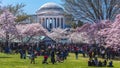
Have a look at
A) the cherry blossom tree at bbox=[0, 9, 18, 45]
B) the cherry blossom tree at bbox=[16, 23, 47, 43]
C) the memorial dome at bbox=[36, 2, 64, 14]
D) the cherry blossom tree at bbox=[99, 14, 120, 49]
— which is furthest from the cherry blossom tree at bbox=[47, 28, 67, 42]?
the cherry blossom tree at bbox=[99, 14, 120, 49]

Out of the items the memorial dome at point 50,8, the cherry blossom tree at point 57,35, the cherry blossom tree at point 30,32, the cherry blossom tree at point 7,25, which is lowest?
the cherry blossom tree at point 57,35

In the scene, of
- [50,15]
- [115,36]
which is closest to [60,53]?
[115,36]

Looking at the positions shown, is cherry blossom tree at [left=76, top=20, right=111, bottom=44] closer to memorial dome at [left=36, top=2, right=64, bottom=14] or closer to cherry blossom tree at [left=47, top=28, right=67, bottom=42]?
cherry blossom tree at [left=47, top=28, right=67, bottom=42]

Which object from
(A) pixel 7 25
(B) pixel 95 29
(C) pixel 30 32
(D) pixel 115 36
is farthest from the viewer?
(C) pixel 30 32

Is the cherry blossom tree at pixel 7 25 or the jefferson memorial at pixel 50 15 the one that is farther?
the jefferson memorial at pixel 50 15

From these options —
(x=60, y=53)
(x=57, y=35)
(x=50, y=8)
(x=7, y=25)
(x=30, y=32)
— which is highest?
(x=50, y=8)

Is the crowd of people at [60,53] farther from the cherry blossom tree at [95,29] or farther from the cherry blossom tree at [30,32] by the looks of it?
the cherry blossom tree at [30,32]

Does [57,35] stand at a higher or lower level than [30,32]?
lower

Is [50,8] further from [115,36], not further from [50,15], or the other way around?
[115,36]

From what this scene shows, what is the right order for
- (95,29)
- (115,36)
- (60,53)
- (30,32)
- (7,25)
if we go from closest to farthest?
(60,53), (115,36), (7,25), (95,29), (30,32)

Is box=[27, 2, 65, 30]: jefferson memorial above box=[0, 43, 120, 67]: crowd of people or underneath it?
above

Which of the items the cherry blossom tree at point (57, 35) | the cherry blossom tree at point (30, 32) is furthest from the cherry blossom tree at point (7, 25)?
the cherry blossom tree at point (57, 35)

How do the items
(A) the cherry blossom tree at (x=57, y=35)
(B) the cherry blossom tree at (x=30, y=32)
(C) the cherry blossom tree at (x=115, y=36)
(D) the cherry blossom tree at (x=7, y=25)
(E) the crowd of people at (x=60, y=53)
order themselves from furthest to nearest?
(A) the cherry blossom tree at (x=57, y=35) < (B) the cherry blossom tree at (x=30, y=32) < (D) the cherry blossom tree at (x=7, y=25) < (C) the cherry blossom tree at (x=115, y=36) < (E) the crowd of people at (x=60, y=53)

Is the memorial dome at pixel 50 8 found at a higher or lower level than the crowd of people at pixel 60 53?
higher
